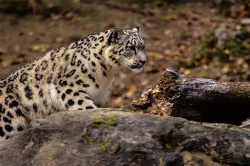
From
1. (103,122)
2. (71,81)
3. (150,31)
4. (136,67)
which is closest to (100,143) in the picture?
(103,122)

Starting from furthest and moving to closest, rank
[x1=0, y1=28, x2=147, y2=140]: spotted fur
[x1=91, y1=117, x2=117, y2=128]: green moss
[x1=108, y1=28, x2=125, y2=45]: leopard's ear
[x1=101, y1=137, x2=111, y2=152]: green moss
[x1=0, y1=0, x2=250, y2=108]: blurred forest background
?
[x1=0, y1=0, x2=250, y2=108]: blurred forest background < [x1=108, y1=28, x2=125, y2=45]: leopard's ear < [x1=0, y1=28, x2=147, y2=140]: spotted fur < [x1=91, y1=117, x2=117, y2=128]: green moss < [x1=101, y1=137, x2=111, y2=152]: green moss

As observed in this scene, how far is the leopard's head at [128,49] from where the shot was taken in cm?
718

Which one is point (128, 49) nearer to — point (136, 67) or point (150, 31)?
point (136, 67)

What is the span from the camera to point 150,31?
15461mm

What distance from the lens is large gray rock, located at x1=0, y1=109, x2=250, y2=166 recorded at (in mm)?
4934

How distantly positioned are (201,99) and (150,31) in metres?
9.62

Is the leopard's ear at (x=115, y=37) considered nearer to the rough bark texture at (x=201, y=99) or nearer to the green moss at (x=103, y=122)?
the rough bark texture at (x=201, y=99)

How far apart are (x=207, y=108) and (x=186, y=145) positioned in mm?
A: 1194

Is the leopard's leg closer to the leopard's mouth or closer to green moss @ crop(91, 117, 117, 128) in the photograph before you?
the leopard's mouth

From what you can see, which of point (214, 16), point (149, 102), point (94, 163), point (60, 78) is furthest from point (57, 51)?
point (214, 16)

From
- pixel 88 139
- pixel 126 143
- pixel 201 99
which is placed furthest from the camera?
pixel 201 99

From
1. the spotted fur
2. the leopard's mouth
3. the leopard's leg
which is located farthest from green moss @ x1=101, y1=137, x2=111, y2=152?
the leopard's leg

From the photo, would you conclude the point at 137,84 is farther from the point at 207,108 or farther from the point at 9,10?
the point at 207,108

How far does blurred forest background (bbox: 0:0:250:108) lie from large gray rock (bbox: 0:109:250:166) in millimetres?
6494
